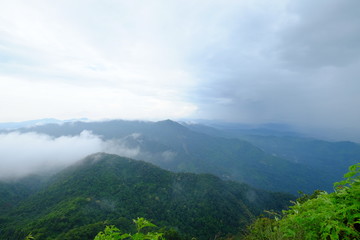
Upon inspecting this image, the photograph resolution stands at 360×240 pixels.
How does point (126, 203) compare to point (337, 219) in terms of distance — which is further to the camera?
point (126, 203)

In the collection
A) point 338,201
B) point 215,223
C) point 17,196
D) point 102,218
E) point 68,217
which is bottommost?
point 17,196

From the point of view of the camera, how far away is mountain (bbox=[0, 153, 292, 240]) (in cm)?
8381

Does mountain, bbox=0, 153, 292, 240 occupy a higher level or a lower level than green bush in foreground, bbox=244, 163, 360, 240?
lower

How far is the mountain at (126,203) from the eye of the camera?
8381cm

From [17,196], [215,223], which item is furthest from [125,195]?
[17,196]

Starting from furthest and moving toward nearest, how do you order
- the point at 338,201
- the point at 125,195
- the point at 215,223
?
1. the point at 125,195
2. the point at 215,223
3. the point at 338,201

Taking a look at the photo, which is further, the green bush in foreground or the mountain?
the mountain

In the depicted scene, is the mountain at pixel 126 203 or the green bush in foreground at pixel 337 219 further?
the mountain at pixel 126 203

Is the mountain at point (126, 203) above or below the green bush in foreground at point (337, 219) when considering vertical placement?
below

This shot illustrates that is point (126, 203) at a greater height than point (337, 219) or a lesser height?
lesser

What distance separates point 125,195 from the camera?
13162 cm

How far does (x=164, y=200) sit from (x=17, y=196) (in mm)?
145142

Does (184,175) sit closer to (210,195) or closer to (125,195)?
(210,195)

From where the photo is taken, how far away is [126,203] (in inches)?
4865
